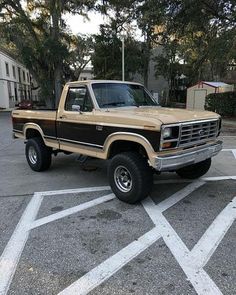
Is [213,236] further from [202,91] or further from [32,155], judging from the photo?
[202,91]

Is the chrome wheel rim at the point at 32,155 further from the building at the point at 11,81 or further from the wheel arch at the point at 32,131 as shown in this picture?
the building at the point at 11,81

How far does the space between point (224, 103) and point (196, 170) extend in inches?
540

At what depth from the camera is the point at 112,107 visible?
580 centimetres

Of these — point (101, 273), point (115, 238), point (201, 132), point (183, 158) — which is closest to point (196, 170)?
point (201, 132)

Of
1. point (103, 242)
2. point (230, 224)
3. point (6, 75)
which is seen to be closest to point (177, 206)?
point (230, 224)

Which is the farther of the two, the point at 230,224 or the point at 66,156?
the point at 66,156

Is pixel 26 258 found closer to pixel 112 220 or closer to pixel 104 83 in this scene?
pixel 112 220

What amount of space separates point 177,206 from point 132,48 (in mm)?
27007

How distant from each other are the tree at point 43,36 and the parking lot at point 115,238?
65.8 feet

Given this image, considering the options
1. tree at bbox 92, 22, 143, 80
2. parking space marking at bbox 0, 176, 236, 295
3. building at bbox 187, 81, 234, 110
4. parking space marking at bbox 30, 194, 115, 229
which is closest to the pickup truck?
parking space marking at bbox 30, 194, 115, 229

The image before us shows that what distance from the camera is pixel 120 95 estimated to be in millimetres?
6152

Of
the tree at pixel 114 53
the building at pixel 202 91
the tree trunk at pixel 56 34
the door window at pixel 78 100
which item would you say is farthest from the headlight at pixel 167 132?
the tree at pixel 114 53

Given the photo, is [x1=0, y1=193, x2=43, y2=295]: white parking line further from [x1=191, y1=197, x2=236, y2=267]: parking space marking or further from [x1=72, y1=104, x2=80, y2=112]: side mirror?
[x1=191, y1=197, x2=236, y2=267]: parking space marking

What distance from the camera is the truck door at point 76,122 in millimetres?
5738
